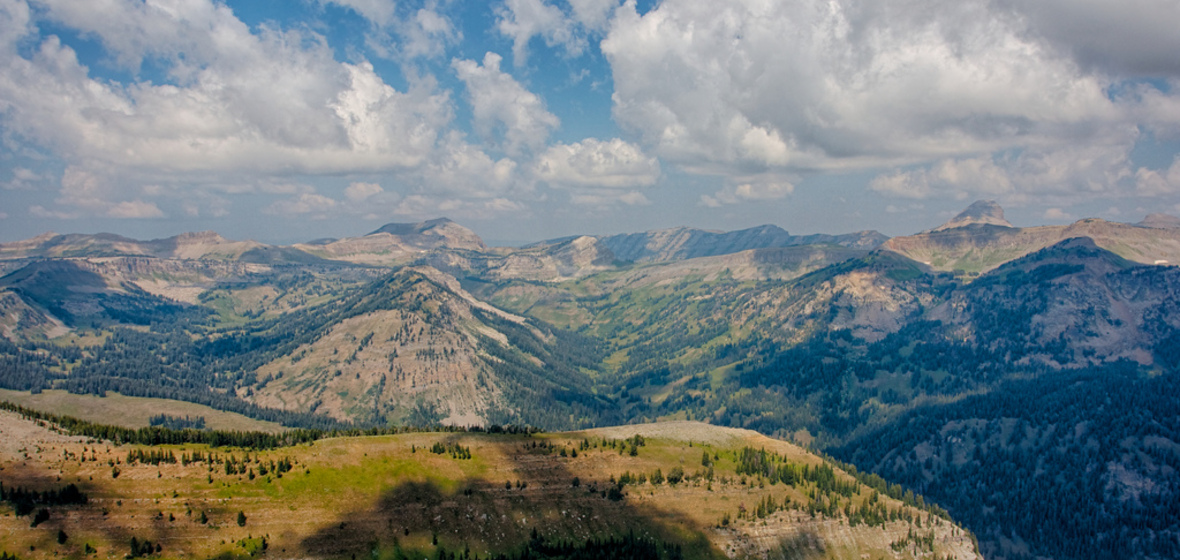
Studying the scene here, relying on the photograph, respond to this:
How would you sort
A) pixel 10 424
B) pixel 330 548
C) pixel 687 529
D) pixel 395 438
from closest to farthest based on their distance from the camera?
pixel 330 548
pixel 10 424
pixel 687 529
pixel 395 438

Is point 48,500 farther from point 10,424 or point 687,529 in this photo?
point 687,529

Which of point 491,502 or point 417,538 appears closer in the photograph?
point 417,538

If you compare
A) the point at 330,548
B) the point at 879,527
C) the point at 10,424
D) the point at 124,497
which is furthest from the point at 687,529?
the point at 10,424

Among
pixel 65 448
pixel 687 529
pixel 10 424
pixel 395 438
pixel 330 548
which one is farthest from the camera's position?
pixel 395 438

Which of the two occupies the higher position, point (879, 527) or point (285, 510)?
point (285, 510)

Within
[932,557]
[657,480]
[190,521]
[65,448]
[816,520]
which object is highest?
[65,448]

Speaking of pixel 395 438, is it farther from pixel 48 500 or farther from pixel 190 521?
pixel 48 500

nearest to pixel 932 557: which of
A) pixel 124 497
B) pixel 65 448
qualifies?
pixel 124 497
